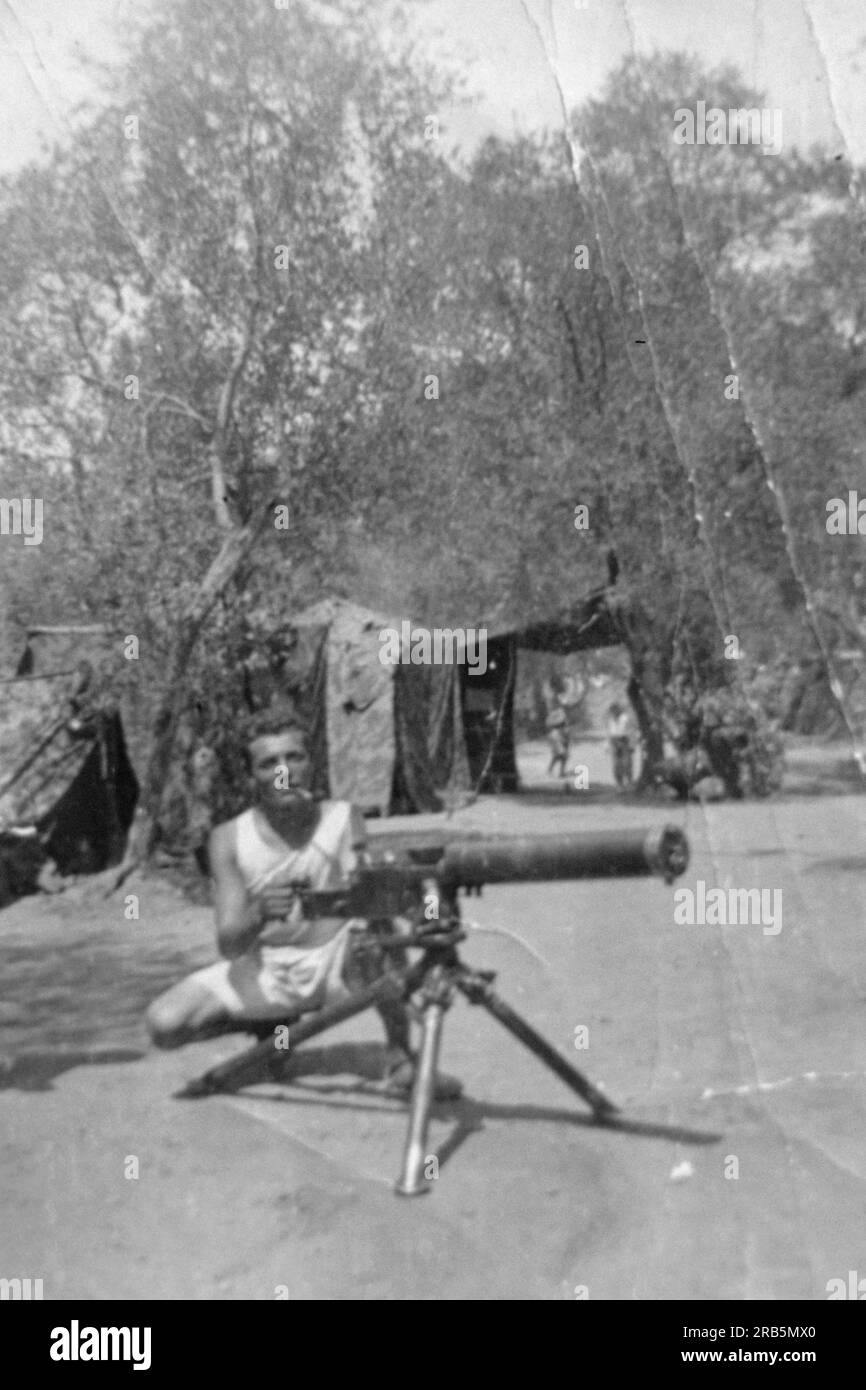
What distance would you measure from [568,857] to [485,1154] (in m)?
0.79

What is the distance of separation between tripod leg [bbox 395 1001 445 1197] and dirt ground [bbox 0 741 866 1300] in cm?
5

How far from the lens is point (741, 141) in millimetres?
8109

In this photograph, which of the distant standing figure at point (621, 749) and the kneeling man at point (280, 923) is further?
the distant standing figure at point (621, 749)

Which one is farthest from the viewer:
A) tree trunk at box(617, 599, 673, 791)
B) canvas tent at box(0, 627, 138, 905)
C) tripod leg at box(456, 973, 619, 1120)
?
tree trunk at box(617, 599, 673, 791)

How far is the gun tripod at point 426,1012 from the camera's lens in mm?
3189

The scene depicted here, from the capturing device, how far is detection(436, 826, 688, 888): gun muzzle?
9.73ft

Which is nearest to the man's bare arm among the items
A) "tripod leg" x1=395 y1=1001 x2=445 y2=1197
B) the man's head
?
the man's head

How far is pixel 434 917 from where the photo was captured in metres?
3.31

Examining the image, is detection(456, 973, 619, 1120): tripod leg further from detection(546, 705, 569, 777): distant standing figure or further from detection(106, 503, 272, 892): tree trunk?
detection(546, 705, 569, 777): distant standing figure

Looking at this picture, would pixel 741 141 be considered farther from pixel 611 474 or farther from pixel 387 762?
pixel 387 762

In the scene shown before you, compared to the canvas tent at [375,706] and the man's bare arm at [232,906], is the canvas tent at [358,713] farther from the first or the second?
the man's bare arm at [232,906]

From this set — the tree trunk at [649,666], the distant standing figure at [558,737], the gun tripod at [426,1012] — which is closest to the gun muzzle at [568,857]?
the gun tripod at [426,1012]

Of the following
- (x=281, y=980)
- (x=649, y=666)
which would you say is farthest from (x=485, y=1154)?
(x=649, y=666)
